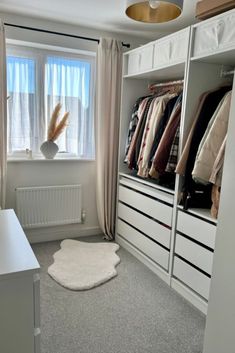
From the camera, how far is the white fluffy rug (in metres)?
2.52

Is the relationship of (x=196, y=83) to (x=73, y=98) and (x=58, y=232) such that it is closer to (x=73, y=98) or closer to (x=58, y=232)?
(x=73, y=98)

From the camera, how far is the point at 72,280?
2527mm

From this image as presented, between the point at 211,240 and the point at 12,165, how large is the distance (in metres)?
2.21

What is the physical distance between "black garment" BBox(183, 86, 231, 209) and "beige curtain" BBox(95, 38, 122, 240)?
51.2 inches

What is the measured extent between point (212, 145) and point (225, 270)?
0.99 meters

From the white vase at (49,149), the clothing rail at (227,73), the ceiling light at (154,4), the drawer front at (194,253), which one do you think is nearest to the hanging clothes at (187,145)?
the clothing rail at (227,73)

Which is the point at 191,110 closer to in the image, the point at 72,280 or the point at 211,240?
the point at 211,240

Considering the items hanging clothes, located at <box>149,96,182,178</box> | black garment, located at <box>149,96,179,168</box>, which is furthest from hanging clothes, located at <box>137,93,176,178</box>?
hanging clothes, located at <box>149,96,182,178</box>

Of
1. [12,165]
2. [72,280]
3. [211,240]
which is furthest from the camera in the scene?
[12,165]

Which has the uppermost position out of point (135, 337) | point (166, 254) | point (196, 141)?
point (196, 141)

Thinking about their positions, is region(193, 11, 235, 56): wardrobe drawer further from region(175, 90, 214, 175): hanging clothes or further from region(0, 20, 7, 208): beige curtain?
region(0, 20, 7, 208): beige curtain

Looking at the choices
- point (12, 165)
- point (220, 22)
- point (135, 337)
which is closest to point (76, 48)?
point (12, 165)

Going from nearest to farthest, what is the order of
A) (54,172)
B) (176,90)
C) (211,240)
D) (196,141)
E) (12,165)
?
(211,240) < (196,141) < (176,90) < (12,165) < (54,172)

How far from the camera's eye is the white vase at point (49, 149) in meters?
3.19
